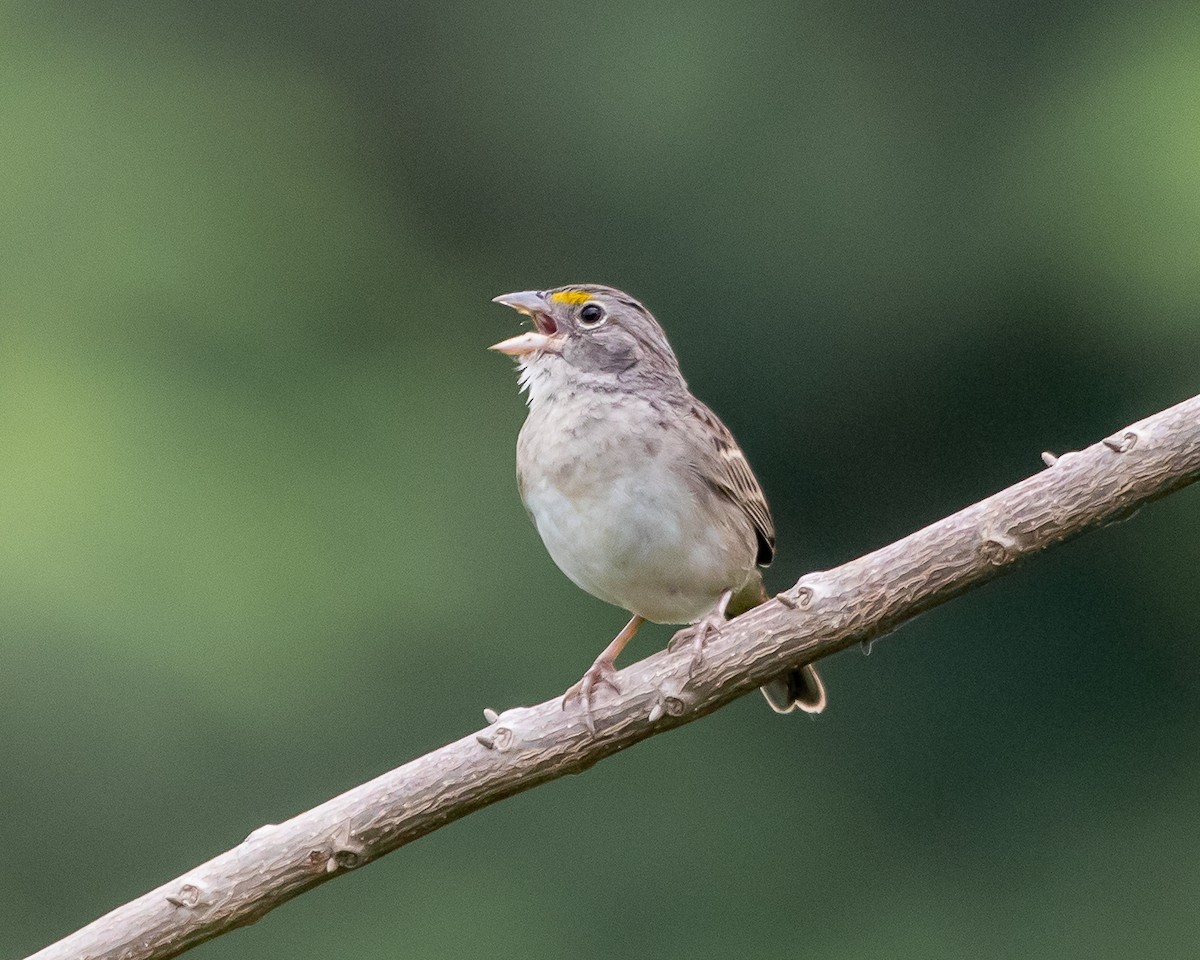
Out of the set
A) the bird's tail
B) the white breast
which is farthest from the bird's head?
the bird's tail

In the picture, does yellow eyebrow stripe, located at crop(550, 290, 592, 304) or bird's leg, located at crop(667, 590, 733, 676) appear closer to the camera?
bird's leg, located at crop(667, 590, 733, 676)

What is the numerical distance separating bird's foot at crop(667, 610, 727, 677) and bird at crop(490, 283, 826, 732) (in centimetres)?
24

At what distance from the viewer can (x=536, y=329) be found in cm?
412

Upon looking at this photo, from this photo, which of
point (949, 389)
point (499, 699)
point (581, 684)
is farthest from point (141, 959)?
point (949, 389)

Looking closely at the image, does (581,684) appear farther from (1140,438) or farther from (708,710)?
(1140,438)

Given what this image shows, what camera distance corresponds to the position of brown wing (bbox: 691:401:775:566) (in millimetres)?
3902

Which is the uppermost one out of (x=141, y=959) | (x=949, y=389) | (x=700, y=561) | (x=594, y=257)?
(x=594, y=257)

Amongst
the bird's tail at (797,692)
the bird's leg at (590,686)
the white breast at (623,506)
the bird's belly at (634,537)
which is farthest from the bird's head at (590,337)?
the bird's leg at (590,686)

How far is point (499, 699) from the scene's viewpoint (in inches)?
283

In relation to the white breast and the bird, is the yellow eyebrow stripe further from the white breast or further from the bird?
the white breast

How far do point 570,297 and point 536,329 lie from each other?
11cm

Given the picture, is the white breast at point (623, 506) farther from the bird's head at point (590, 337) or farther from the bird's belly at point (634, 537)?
the bird's head at point (590, 337)

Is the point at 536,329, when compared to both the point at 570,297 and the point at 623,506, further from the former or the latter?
the point at 623,506

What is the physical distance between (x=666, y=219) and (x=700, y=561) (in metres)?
4.41
